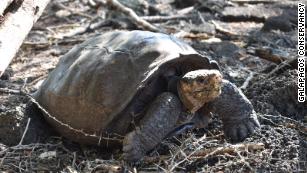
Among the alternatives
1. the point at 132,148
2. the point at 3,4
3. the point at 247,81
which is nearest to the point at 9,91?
the point at 3,4

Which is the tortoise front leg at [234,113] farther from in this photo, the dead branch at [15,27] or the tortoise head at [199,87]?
the dead branch at [15,27]

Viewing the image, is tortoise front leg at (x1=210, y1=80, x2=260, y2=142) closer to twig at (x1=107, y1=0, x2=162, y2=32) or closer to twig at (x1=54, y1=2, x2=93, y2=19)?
twig at (x1=107, y1=0, x2=162, y2=32)

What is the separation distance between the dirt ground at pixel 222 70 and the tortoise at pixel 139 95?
13cm

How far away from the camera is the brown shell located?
3.14 m

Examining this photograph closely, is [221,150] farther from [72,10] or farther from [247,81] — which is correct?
[72,10]

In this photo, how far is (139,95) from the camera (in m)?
3.17

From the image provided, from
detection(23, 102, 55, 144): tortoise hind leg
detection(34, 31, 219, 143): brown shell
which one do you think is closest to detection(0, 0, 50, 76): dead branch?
detection(34, 31, 219, 143): brown shell

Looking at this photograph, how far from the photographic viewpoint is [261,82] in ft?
13.3

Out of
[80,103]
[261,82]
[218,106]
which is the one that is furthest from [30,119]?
[261,82]

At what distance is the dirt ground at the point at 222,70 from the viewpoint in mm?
3033

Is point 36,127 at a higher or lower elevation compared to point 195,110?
lower

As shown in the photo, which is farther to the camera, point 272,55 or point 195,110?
point 272,55

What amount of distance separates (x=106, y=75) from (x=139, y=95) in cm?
24

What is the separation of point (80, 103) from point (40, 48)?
290 cm
